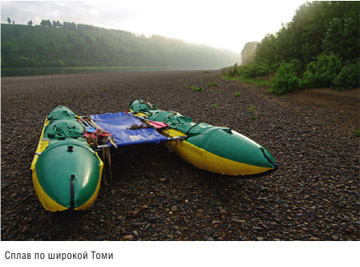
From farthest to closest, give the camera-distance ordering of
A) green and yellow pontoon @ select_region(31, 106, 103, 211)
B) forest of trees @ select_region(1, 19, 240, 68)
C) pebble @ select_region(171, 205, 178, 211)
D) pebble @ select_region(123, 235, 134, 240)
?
forest of trees @ select_region(1, 19, 240, 68)
pebble @ select_region(171, 205, 178, 211)
pebble @ select_region(123, 235, 134, 240)
green and yellow pontoon @ select_region(31, 106, 103, 211)

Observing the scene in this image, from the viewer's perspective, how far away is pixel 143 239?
398 centimetres

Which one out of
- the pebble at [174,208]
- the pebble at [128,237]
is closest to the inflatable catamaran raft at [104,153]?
the pebble at [128,237]

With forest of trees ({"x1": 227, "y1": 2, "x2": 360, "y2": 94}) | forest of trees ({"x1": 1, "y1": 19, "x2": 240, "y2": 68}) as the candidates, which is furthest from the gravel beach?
forest of trees ({"x1": 1, "y1": 19, "x2": 240, "y2": 68})

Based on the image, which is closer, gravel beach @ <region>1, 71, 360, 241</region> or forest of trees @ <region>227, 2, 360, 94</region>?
gravel beach @ <region>1, 71, 360, 241</region>

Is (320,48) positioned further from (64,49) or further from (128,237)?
(64,49)

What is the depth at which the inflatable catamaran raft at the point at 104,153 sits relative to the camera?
146 inches

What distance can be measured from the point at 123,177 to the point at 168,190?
1401mm

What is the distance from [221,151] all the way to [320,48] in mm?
20063

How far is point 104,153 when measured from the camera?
5656 millimetres

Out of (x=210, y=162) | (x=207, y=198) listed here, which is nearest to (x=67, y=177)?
(x=207, y=198)

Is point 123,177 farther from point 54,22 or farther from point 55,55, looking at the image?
point 54,22

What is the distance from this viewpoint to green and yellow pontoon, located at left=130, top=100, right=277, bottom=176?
482 centimetres

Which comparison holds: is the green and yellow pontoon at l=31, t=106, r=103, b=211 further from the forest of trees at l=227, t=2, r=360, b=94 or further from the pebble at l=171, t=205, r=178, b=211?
the forest of trees at l=227, t=2, r=360, b=94

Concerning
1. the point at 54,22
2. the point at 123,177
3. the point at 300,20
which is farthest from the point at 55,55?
the point at 123,177
